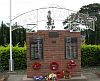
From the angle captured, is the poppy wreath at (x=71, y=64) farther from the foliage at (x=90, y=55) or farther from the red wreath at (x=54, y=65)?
the foliage at (x=90, y=55)

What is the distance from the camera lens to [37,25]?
1891cm

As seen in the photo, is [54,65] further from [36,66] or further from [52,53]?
[36,66]

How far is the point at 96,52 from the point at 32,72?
8280 millimetres

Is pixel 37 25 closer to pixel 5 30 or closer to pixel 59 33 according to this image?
pixel 59 33

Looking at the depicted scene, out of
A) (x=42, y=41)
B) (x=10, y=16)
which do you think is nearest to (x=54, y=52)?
(x=42, y=41)

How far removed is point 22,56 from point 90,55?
4.56 meters

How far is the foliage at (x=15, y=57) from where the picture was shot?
20953mm

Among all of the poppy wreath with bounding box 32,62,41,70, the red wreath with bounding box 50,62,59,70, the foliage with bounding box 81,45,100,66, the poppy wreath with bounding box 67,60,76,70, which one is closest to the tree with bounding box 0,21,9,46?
the foliage with bounding box 81,45,100,66

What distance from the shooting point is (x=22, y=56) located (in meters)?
21.3

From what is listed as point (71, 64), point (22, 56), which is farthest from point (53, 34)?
point (22, 56)

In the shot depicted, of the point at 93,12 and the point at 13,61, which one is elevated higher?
the point at 93,12

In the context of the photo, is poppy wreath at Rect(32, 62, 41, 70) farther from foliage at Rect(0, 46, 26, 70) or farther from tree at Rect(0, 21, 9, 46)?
tree at Rect(0, 21, 9, 46)

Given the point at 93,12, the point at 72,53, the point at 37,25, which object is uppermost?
the point at 93,12

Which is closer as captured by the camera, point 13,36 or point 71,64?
point 71,64
